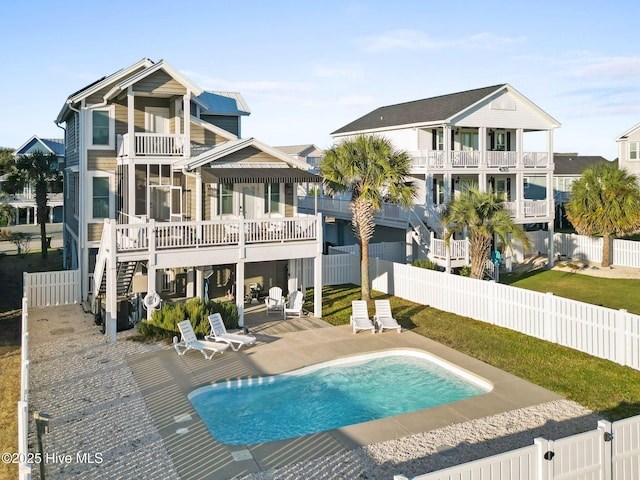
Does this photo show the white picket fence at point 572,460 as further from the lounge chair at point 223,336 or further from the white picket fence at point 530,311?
the lounge chair at point 223,336

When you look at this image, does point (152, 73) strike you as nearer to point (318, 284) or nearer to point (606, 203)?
point (318, 284)

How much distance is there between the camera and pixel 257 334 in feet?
57.5

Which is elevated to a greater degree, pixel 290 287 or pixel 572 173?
pixel 572 173

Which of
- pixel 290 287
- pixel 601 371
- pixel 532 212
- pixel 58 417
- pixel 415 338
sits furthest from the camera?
pixel 532 212

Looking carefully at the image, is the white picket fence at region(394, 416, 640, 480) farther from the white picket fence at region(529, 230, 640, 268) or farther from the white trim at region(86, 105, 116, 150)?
the white picket fence at region(529, 230, 640, 268)

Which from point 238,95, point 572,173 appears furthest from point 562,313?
point 572,173

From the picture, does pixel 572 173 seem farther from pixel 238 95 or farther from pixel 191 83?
pixel 191 83

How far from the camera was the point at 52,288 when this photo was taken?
22.0m

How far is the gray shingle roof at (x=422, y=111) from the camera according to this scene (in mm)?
28656

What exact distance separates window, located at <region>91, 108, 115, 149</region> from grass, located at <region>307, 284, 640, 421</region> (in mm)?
10918

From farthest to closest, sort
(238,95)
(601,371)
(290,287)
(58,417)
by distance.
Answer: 1. (238,95)
2. (290,287)
3. (601,371)
4. (58,417)

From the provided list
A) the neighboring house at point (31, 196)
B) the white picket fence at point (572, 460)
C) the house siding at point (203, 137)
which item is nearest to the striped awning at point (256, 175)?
the house siding at point (203, 137)

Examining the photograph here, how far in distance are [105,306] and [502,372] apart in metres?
12.5

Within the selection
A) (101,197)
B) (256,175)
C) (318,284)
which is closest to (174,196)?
(101,197)
